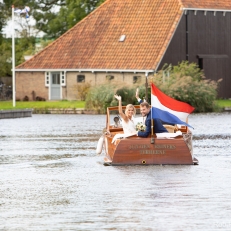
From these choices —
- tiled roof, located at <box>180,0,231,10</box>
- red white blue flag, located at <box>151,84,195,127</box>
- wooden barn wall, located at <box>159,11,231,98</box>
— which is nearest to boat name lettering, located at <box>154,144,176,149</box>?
red white blue flag, located at <box>151,84,195,127</box>

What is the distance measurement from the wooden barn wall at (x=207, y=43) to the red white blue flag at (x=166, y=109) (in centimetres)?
4439

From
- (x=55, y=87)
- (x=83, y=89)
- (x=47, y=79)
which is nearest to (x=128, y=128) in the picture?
(x=83, y=89)

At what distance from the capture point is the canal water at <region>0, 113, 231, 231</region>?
15781 millimetres

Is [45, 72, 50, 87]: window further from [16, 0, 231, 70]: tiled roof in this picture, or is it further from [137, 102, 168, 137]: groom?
[137, 102, 168, 137]: groom

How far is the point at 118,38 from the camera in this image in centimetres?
7219

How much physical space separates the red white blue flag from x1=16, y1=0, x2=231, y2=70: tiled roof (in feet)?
138

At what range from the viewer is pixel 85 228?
15.1m

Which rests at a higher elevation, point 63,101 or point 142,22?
point 142,22

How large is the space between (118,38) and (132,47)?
1.74m

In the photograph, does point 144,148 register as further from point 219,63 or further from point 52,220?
point 219,63

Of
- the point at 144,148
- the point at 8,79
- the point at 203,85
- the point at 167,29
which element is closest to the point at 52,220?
the point at 144,148

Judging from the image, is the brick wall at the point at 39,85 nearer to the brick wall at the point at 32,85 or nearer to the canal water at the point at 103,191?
the brick wall at the point at 32,85

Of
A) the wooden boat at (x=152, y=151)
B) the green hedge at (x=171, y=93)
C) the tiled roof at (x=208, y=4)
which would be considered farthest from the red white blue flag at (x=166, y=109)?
the tiled roof at (x=208, y=4)

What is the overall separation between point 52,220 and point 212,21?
58417mm
